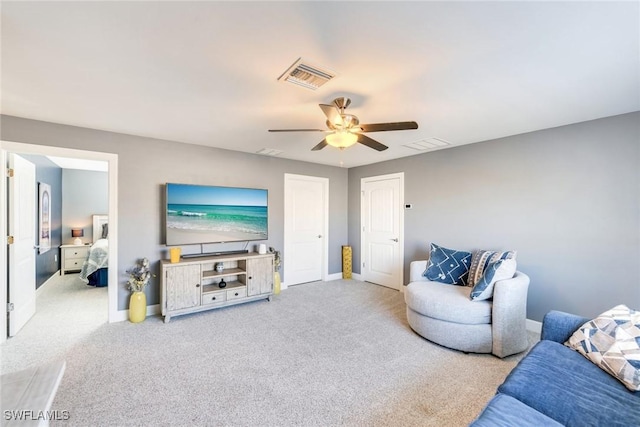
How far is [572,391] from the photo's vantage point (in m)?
1.36

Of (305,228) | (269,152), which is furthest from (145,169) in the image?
(305,228)

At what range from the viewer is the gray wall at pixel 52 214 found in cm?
448

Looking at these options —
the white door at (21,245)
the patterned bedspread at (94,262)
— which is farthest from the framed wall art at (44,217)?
the white door at (21,245)

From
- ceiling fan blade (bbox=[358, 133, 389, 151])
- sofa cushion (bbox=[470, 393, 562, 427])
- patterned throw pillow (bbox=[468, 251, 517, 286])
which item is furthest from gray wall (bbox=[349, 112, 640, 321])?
sofa cushion (bbox=[470, 393, 562, 427])

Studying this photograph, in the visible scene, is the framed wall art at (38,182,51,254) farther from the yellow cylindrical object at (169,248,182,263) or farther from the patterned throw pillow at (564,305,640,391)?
the patterned throw pillow at (564,305,640,391)

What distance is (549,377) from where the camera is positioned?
1460 mm

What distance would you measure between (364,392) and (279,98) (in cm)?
245

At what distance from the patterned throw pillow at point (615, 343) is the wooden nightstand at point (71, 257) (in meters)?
7.61

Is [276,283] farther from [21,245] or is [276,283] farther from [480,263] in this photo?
[21,245]

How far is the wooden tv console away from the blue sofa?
3125 mm

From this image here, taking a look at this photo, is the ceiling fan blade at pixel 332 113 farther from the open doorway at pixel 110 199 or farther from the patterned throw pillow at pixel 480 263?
the open doorway at pixel 110 199

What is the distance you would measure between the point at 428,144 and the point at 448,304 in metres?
2.17

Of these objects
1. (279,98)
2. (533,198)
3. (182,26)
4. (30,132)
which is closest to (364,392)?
(279,98)

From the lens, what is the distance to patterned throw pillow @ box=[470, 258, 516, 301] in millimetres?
2650
